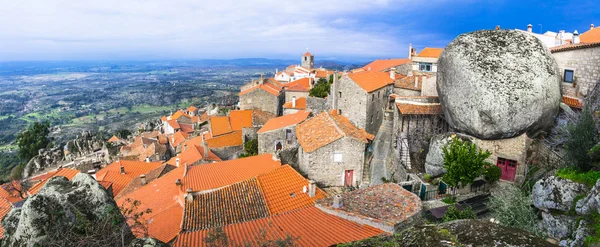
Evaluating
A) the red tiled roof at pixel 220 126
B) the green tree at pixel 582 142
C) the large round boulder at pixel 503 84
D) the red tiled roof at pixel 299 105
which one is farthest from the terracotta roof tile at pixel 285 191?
the red tiled roof at pixel 220 126

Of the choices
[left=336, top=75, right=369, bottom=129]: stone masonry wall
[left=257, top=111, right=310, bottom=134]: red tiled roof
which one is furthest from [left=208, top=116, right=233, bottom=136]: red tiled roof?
[left=336, top=75, right=369, bottom=129]: stone masonry wall

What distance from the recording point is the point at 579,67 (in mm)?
20047

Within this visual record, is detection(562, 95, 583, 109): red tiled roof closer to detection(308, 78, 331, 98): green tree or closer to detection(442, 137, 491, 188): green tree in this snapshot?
detection(442, 137, 491, 188): green tree

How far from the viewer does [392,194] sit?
15.0 metres

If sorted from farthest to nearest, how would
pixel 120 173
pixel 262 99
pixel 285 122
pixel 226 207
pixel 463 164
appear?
pixel 262 99 < pixel 285 122 < pixel 120 173 < pixel 463 164 < pixel 226 207

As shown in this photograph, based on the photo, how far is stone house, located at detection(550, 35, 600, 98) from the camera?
1911 cm

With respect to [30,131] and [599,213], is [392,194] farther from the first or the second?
[30,131]

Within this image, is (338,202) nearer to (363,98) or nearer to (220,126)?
(363,98)

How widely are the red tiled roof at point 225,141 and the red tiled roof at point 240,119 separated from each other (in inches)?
117

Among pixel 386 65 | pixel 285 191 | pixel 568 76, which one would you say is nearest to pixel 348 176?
pixel 285 191

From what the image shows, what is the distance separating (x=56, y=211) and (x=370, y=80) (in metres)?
25.6

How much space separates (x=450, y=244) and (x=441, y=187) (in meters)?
16.7

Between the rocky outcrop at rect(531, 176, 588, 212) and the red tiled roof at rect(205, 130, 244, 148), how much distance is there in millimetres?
Answer: 29568

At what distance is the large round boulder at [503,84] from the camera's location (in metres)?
17.7
